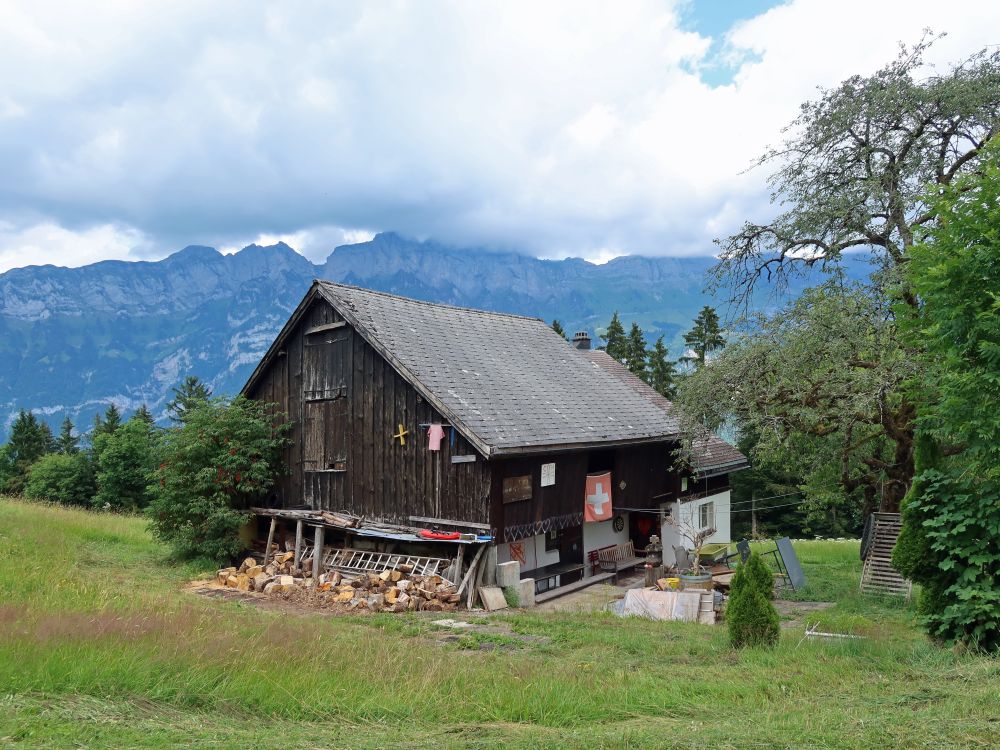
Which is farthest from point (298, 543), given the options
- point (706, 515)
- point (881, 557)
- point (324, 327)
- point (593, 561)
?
point (706, 515)

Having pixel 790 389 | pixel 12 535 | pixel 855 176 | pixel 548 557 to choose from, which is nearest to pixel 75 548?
pixel 12 535

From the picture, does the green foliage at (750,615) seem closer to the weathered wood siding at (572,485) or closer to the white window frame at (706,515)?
the weathered wood siding at (572,485)

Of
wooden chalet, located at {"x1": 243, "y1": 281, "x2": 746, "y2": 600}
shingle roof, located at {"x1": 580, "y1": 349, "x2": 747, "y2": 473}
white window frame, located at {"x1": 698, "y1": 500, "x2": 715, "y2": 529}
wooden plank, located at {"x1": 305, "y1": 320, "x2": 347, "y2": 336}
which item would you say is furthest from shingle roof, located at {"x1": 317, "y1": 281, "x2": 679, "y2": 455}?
white window frame, located at {"x1": 698, "y1": 500, "x2": 715, "y2": 529}

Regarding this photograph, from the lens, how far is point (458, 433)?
→ 1686cm

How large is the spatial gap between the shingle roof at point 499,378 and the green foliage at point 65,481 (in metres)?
39.0

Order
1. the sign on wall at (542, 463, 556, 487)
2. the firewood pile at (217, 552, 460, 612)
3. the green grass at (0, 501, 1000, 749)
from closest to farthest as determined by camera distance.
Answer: the green grass at (0, 501, 1000, 749) < the firewood pile at (217, 552, 460, 612) < the sign on wall at (542, 463, 556, 487)

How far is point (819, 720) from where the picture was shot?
6.33 meters

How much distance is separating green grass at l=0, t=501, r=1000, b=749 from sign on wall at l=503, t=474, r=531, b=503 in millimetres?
5829

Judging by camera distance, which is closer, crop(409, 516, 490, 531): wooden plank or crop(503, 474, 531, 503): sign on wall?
crop(409, 516, 490, 531): wooden plank

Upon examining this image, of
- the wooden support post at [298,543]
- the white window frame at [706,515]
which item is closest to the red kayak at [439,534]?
the wooden support post at [298,543]

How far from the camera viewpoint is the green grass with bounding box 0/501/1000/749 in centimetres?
583

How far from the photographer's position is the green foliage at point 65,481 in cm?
5000

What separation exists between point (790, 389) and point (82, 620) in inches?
553

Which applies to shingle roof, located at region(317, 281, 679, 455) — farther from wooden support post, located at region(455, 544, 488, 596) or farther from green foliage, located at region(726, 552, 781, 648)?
green foliage, located at region(726, 552, 781, 648)
